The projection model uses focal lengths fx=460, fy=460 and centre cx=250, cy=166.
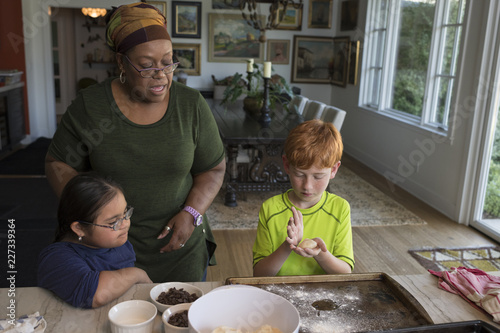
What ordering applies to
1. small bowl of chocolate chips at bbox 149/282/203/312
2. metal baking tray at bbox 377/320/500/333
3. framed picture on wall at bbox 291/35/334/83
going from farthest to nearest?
framed picture on wall at bbox 291/35/334/83, small bowl of chocolate chips at bbox 149/282/203/312, metal baking tray at bbox 377/320/500/333

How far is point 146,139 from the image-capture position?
1.43 metres

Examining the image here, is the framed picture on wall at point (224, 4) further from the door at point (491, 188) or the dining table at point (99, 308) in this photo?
the dining table at point (99, 308)

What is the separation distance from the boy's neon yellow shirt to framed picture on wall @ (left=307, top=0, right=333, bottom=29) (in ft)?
21.2

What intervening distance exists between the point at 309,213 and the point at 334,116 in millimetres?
3073

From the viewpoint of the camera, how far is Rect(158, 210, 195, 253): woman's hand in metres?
1.48

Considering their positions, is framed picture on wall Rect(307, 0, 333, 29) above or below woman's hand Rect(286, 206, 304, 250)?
above

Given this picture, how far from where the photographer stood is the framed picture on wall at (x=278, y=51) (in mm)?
7430

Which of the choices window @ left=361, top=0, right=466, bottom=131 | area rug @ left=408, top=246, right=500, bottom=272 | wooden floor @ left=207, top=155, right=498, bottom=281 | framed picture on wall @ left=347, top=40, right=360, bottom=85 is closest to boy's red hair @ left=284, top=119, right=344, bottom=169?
wooden floor @ left=207, top=155, right=498, bottom=281

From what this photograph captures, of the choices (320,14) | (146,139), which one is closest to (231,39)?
(320,14)

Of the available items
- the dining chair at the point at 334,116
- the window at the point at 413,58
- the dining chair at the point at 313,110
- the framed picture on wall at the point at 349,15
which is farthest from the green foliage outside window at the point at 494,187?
the framed picture on wall at the point at 349,15

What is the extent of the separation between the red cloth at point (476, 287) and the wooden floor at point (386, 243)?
176 centimetres

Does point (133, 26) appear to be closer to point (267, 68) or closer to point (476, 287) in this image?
point (476, 287)

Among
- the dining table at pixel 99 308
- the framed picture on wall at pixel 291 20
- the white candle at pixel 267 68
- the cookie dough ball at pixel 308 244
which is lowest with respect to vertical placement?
the dining table at pixel 99 308

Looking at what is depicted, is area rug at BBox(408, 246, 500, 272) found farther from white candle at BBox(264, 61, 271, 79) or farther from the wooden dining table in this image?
white candle at BBox(264, 61, 271, 79)
